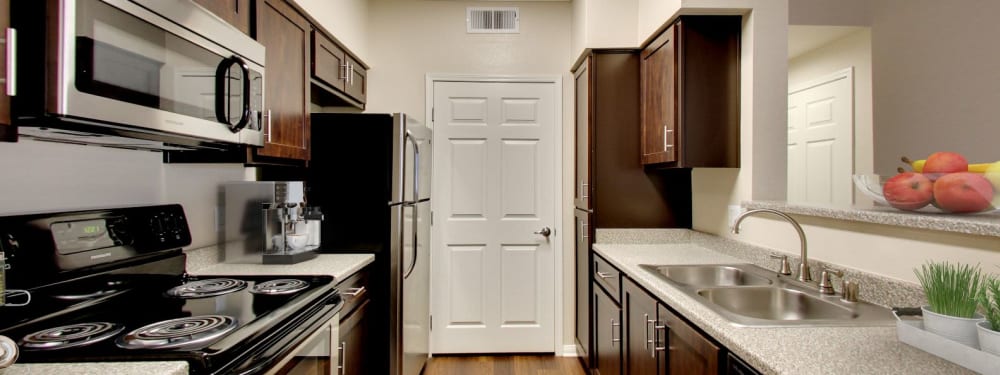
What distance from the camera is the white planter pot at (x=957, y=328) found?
3.11 feet

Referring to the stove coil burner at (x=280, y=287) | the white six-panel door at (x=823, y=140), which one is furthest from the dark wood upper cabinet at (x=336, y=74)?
the white six-panel door at (x=823, y=140)

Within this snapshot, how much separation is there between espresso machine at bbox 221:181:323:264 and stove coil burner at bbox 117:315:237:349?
867 millimetres

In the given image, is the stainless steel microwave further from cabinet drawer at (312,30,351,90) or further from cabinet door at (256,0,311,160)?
cabinet drawer at (312,30,351,90)

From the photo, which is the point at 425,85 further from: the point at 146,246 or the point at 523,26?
the point at 146,246

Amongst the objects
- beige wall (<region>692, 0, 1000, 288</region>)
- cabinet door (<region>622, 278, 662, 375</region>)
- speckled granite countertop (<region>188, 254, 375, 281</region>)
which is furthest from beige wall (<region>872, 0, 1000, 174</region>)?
speckled granite countertop (<region>188, 254, 375, 281</region>)

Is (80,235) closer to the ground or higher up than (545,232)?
higher up

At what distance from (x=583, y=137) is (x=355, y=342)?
1.78 metres

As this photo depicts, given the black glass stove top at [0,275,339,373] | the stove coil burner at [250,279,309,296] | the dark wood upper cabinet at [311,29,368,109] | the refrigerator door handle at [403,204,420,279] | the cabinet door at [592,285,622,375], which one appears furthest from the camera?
the refrigerator door handle at [403,204,420,279]

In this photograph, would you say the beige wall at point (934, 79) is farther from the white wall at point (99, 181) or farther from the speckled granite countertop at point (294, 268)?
the white wall at point (99, 181)

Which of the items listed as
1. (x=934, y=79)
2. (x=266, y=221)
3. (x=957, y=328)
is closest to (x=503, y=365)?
(x=266, y=221)

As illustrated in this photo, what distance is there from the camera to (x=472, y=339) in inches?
127

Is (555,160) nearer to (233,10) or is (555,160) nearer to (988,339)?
(233,10)

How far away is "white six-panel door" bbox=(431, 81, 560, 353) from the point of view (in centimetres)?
322

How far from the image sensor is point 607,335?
7.89ft
